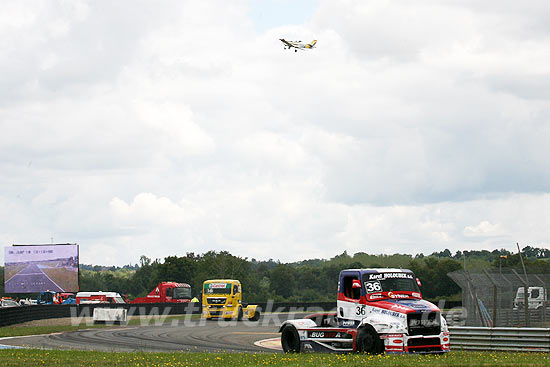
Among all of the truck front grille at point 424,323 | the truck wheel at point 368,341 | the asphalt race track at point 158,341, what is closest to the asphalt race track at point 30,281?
the asphalt race track at point 158,341

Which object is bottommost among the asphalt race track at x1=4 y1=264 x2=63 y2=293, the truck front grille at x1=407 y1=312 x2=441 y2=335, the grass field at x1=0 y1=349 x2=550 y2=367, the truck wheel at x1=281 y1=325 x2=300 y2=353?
the grass field at x1=0 y1=349 x2=550 y2=367

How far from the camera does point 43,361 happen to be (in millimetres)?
18969

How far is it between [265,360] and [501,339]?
7.37 meters

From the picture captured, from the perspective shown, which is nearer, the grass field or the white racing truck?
the grass field

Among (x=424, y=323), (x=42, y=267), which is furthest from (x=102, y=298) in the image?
(x=424, y=323)

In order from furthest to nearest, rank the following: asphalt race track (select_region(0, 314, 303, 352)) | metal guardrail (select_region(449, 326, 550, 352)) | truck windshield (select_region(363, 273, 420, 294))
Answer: asphalt race track (select_region(0, 314, 303, 352)) → metal guardrail (select_region(449, 326, 550, 352)) → truck windshield (select_region(363, 273, 420, 294))

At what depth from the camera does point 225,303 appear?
1870 inches

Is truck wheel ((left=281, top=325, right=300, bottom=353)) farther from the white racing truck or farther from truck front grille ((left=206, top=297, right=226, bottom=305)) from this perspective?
truck front grille ((left=206, top=297, right=226, bottom=305))

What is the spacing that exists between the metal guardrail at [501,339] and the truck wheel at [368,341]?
4575mm

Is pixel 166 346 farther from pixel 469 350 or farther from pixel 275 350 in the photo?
pixel 469 350

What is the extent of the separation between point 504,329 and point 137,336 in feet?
56.1

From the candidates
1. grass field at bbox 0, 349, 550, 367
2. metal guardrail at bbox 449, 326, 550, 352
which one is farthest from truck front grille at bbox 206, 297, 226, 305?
metal guardrail at bbox 449, 326, 550, 352

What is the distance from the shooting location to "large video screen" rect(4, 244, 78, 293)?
70.0m

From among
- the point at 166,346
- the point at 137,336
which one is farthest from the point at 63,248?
the point at 166,346
